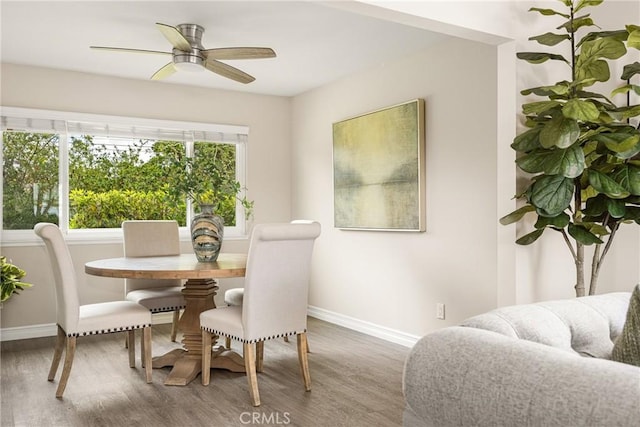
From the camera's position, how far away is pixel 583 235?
99.9 inches

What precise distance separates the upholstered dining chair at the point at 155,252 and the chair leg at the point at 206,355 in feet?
2.68

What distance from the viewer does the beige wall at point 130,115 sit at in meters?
4.70

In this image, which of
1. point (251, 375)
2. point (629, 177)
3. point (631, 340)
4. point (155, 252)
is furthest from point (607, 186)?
point (155, 252)

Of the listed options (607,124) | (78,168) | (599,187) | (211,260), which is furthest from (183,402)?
(78,168)

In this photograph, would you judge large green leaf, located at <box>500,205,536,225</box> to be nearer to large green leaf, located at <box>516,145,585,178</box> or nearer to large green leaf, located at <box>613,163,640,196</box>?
large green leaf, located at <box>516,145,585,178</box>

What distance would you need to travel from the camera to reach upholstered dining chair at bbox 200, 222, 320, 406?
2977 millimetres

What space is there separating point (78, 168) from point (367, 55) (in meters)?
2.95

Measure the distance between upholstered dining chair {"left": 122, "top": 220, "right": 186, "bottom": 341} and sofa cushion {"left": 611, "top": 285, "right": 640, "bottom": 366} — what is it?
331 centimetres

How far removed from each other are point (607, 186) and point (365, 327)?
9.26 ft

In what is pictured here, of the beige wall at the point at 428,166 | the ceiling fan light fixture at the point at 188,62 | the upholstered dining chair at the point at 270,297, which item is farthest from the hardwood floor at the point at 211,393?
the ceiling fan light fixture at the point at 188,62

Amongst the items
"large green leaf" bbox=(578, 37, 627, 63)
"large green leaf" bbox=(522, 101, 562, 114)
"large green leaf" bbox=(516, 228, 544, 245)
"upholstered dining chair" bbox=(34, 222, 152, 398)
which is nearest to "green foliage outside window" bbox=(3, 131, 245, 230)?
"upholstered dining chair" bbox=(34, 222, 152, 398)

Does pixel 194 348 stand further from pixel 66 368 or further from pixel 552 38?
pixel 552 38

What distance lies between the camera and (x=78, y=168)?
16.7 feet

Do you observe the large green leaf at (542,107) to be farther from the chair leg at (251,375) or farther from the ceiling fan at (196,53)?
the chair leg at (251,375)
